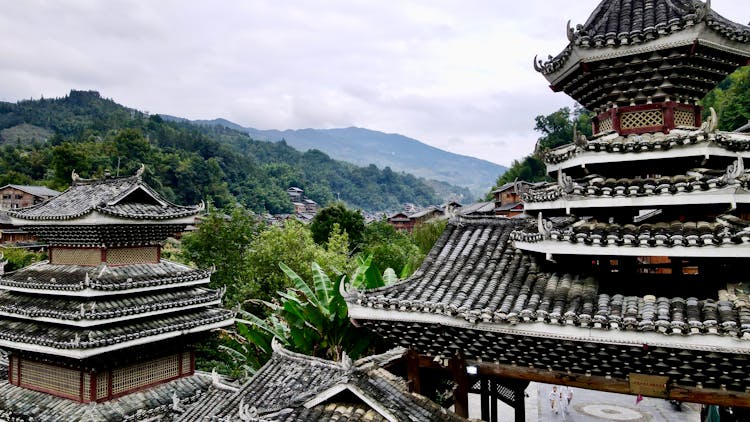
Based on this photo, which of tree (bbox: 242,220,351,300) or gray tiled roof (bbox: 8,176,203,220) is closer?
gray tiled roof (bbox: 8,176,203,220)

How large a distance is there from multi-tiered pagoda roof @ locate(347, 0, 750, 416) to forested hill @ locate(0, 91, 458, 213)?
25037mm

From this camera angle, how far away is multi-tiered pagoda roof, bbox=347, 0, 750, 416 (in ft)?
23.3

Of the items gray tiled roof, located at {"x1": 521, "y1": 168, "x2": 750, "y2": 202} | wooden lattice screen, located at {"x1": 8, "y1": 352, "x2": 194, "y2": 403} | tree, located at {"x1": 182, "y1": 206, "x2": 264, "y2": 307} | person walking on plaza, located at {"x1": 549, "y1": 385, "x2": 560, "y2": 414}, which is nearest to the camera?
gray tiled roof, located at {"x1": 521, "y1": 168, "x2": 750, "y2": 202}

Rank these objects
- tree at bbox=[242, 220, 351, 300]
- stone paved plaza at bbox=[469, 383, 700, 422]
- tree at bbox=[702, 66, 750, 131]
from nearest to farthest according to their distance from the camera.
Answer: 1. stone paved plaza at bbox=[469, 383, 700, 422]
2. tree at bbox=[242, 220, 351, 300]
3. tree at bbox=[702, 66, 750, 131]

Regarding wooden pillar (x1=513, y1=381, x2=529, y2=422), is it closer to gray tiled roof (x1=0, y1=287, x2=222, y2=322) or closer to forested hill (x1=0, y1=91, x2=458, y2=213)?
gray tiled roof (x1=0, y1=287, x2=222, y2=322)

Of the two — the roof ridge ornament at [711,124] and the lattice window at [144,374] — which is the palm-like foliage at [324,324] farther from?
the roof ridge ornament at [711,124]

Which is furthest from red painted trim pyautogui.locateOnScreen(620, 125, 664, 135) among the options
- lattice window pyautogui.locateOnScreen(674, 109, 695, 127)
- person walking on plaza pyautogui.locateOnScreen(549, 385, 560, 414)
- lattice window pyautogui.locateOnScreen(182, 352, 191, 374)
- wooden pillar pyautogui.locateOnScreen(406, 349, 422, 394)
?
person walking on plaza pyautogui.locateOnScreen(549, 385, 560, 414)

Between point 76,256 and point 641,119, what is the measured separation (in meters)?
16.6

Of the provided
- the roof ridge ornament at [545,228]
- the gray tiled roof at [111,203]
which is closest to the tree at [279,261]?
the gray tiled roof at [111,203]

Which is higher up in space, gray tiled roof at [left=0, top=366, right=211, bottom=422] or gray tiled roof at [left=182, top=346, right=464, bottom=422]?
gray tiled roof at [left=182, top=346, right=464, bottom=422]

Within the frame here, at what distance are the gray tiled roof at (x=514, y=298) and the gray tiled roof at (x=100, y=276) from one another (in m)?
9.78

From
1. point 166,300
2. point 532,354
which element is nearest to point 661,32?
point 532,354

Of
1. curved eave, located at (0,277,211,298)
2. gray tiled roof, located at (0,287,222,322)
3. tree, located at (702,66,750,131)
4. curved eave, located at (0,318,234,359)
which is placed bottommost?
curved eave, located at (0,318,234,359)

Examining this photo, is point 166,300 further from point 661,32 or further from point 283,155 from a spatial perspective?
point 283,155
